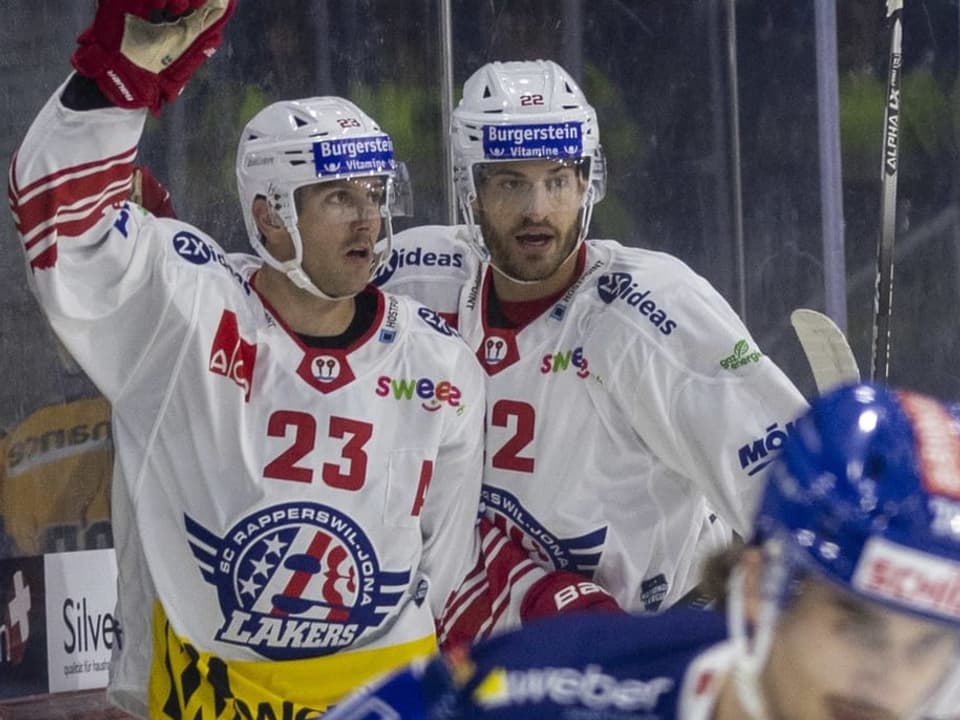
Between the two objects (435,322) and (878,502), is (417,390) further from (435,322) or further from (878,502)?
(878,502)

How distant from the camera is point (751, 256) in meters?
4.26

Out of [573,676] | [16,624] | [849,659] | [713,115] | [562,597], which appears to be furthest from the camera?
[713,115]

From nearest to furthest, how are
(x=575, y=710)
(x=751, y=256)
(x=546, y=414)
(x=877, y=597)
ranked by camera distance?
(x=877, y=597)
(x=575, y=710)
(x=546, y=414)
(x=751, y=256)

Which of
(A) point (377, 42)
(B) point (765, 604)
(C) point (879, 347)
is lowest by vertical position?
(C) point (879, 347)

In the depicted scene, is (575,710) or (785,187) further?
(785,187)

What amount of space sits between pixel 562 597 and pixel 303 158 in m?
0.67

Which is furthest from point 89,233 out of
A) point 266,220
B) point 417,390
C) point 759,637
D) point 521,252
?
point 759,637

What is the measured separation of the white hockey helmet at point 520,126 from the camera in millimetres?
2633

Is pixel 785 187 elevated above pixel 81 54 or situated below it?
below

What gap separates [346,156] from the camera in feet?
8.52

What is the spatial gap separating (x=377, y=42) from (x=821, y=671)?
2736 mm

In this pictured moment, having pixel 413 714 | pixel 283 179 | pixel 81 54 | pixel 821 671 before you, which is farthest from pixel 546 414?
pixel 821 671

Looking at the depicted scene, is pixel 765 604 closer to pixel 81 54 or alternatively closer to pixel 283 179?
pixel 81 54

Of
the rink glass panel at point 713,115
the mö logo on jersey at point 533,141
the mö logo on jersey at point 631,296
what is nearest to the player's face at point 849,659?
the mö logo on jersey at point 631,296
